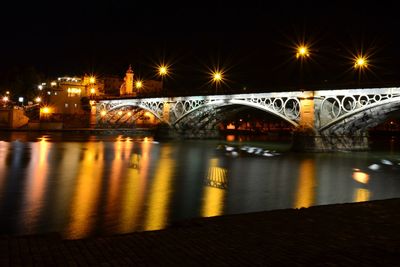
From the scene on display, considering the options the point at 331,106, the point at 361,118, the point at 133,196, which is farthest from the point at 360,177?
the point at 331,106

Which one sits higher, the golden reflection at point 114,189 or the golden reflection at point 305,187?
→ the golden reflection at point 305,187

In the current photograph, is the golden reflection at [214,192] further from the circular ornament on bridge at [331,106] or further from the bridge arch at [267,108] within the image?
the bridge arch at [267,108]

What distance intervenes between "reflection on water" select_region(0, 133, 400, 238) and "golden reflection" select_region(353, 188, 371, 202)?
0.16 ft

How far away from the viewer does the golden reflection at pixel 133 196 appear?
12.6 meters

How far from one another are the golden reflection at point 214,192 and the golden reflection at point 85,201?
3.94 metres

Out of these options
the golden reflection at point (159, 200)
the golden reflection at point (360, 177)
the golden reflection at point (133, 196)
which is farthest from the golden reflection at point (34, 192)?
the golden reflection at point (360, 177)

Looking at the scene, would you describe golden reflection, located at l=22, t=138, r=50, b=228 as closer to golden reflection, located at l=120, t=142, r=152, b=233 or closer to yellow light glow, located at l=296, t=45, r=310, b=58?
golden reflection, located at l=120, t=142, r=152, b=233

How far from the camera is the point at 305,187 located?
2234 centimetres

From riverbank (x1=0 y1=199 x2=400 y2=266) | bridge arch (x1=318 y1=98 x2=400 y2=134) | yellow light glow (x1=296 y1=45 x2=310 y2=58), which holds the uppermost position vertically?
yellow light glow (x1=296 y1=45 x2=310 y2=58)

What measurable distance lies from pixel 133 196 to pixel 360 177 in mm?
16038

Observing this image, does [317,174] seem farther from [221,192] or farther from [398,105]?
[398,105]

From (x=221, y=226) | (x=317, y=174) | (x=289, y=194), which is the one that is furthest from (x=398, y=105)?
(x=221, y=226)

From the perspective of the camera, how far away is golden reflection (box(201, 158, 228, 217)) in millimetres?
15227

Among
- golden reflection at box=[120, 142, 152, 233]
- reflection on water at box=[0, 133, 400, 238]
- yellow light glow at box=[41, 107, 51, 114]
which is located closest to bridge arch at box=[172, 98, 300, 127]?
reflection on water at box=[0, 133, 400, 238]
